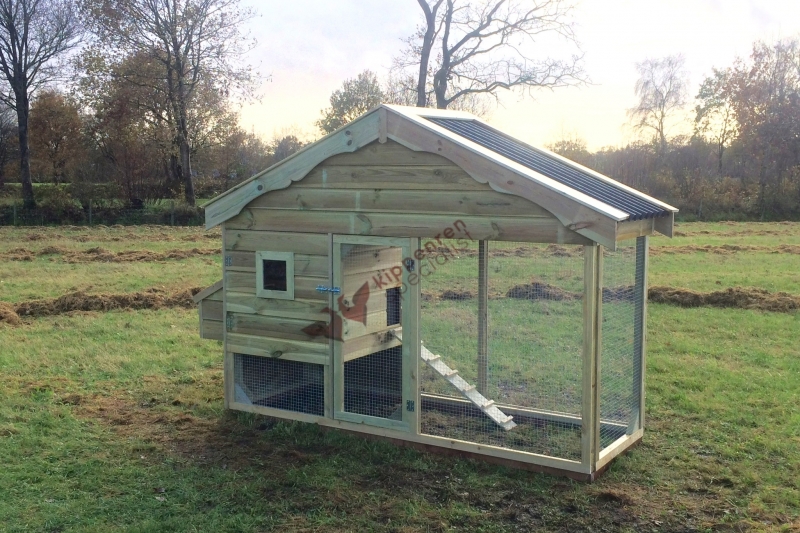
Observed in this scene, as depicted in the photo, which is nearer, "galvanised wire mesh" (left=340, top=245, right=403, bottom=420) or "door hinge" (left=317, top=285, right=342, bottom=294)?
"door hinge" (left=317, top=285, right=342, bottom=294)

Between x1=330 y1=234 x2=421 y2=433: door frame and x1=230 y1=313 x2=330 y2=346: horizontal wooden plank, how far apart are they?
0.21 metres

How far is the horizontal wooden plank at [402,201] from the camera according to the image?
5418mm

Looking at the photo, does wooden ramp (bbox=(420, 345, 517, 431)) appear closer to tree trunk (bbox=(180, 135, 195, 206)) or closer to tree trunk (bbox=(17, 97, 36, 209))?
tree trunk (bbox=(180, 135, 195, 206))

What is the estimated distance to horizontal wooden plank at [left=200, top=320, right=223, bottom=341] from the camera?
23.1 ft

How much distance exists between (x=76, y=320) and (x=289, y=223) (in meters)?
6.00

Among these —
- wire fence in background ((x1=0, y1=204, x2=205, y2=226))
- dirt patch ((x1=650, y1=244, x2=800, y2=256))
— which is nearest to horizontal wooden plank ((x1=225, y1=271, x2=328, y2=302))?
dirt patch ((x1=650, y1=244, x2=800, y2=256))

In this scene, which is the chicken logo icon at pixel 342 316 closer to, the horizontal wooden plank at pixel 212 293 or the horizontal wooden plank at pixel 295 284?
the horizontal wooden plank at pixel 295 284

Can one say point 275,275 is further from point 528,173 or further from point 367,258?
point 528,173

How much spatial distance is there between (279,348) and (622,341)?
295 cm

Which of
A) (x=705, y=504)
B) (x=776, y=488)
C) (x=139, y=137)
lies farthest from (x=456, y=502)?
(x=139, y=137)

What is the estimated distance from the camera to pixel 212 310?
277 inches

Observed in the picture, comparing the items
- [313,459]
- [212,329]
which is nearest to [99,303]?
[212,329]

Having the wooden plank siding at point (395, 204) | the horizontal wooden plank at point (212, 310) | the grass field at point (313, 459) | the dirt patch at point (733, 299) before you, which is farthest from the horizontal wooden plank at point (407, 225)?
the dirt patch at point (733, 299)

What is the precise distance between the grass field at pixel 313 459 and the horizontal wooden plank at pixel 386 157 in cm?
231
